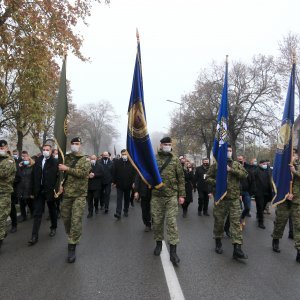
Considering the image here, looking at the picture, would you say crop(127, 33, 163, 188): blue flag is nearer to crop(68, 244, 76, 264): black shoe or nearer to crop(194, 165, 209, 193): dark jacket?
crop(68, 244, 76, 264): black shoe

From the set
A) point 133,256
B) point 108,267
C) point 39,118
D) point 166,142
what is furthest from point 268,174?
point 39,118

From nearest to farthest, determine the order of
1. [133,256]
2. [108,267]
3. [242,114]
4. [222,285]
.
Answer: [222,285] < [108,267] < [133,256] < [242,114]

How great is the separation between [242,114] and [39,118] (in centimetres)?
2604

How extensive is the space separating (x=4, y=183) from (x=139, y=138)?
256 centimetres

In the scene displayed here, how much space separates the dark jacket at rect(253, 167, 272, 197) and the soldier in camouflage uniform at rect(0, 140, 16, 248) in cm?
649

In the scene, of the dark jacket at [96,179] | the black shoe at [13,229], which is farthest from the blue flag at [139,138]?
A: the dark jacket at [96,179]

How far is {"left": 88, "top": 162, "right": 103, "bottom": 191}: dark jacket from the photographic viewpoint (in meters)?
10.6

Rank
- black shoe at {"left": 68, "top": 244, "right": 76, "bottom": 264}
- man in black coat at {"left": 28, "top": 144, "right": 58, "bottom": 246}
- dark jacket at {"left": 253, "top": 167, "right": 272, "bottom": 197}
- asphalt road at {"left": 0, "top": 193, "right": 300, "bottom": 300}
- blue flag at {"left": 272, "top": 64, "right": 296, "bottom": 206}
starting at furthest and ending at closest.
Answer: dark jacket at {"left": 253, "top": 167, "right": 272, "bottom": 197}, man in black coat at {"left": 28, "top": 144, "right": 58, "bottom": 246}, blue flag at {"left": 272, "top": 64, "right": 296, "bottom": 206}, black shoe at {"left": 68, "top": 244, "right": 76, "bottom": 264}, asphalt road at {"left": 0, "top": 193, "right": 300, "bottom": 300}

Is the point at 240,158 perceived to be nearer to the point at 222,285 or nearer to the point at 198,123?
the point at 222,285

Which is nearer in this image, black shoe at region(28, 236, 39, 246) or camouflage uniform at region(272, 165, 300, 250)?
camouflage uniform at region(272, 165, 300, 250)

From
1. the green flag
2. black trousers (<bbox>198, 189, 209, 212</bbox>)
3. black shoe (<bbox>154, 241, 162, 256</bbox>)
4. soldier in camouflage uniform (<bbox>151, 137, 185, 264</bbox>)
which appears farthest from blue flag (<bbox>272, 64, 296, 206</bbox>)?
black trousers (<bbox>198, 189, 209, 212</bbox>)

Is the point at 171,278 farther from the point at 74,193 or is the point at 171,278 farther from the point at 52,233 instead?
the point at 52,233

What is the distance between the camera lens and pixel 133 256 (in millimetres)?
5840

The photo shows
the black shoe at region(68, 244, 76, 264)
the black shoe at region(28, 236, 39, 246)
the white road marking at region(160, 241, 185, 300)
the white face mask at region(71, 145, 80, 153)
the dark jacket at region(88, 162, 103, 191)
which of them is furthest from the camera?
the dark jacket at region(88, 162, 103, 191)
